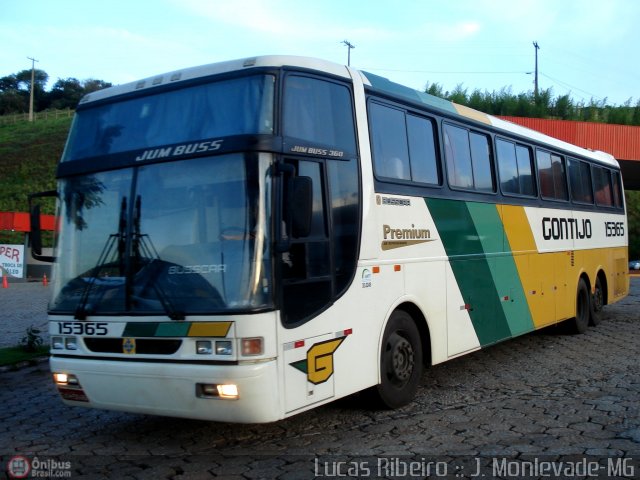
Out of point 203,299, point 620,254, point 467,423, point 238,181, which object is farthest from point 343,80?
point 620,254

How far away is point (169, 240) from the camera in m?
5.61

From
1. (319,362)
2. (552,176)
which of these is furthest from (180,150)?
(552,176)

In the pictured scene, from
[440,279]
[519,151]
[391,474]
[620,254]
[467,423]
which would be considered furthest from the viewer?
[620,254]

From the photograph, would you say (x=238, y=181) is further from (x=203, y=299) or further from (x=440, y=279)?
(x=440, y=279)

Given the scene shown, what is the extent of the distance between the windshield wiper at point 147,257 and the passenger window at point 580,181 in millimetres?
9285

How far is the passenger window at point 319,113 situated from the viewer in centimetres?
580

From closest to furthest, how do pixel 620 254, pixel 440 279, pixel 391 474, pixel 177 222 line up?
pixel 391 474
pixel 177 222
pixel 440 279
pixel 620 254

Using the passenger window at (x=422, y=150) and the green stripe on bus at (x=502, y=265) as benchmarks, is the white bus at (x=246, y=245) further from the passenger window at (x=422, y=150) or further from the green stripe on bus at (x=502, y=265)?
the green stripe on bus at (x=502, y=265)

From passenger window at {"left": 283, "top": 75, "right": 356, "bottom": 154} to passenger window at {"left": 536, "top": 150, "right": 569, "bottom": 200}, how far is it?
5763 millimetres

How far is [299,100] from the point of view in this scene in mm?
5922

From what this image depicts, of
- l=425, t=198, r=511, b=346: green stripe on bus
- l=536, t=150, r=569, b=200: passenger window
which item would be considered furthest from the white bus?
l=536, t=150, r=569, b=200: passenger window

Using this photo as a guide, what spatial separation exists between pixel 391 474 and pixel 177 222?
8.55 feet

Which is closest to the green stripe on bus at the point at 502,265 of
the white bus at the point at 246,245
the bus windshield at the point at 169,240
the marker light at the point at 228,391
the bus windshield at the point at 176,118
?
the white bus at the point at 246,245

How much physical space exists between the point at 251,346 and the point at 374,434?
5.74 feet
